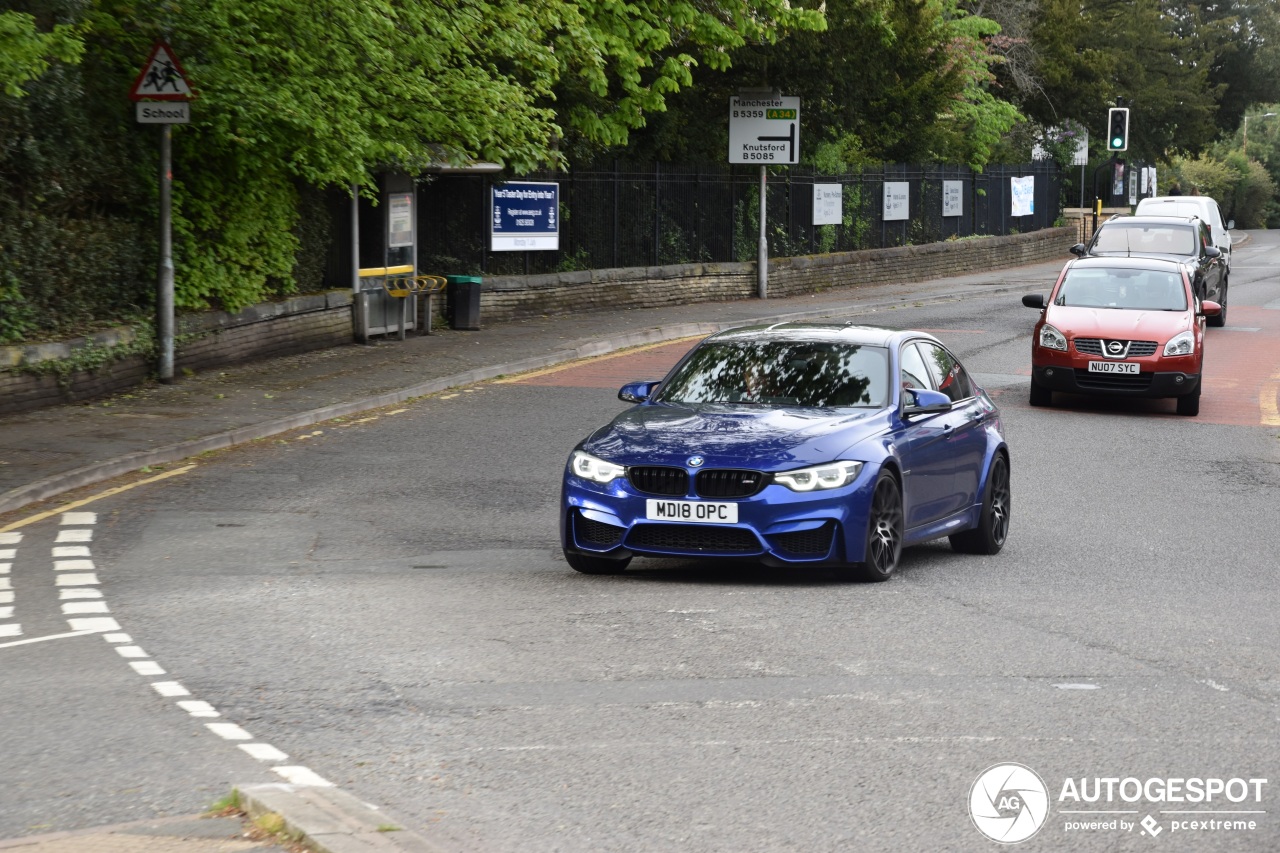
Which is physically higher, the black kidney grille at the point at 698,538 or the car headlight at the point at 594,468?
the car headlight at the point at 594,468

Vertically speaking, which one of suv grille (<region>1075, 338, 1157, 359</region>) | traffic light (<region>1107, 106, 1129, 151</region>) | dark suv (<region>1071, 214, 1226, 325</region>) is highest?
traffic light (<region>1107, 106, 1129, 151</region>)

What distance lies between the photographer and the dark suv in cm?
2930

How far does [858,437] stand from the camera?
9938mm

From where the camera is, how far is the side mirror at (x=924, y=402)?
34.3 feet

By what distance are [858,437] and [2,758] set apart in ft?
16.9

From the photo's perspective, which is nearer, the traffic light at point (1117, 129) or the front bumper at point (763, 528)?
the front bumper at point (763, 528)

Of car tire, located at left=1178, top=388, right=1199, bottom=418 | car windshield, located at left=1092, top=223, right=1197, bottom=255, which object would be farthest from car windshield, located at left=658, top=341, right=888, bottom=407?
car windshield, located at left=1092, top=223, right=1197, bottom=255

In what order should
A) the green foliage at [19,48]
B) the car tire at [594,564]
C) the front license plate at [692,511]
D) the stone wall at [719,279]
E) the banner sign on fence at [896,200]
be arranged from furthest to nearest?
the banner sign on fence at [896,200] < the stone wall at [719,279] < the green foliage at [19,48] < the car tire at [594,564] < the front license plate at [692,511]

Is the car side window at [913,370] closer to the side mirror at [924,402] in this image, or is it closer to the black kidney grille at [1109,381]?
the side mirror at [924,402]

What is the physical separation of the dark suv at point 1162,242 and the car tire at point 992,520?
18.0m

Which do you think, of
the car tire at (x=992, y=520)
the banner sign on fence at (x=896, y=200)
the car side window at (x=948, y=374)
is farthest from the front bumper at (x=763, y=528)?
the banner sign on fence at (x=896, y=200)

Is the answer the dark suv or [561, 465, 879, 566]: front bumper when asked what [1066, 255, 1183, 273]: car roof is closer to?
the dark suv

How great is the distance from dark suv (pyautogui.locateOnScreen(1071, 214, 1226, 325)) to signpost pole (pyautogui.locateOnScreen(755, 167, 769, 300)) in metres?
6.20

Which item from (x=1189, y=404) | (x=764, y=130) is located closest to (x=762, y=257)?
(x=764, y=130)
